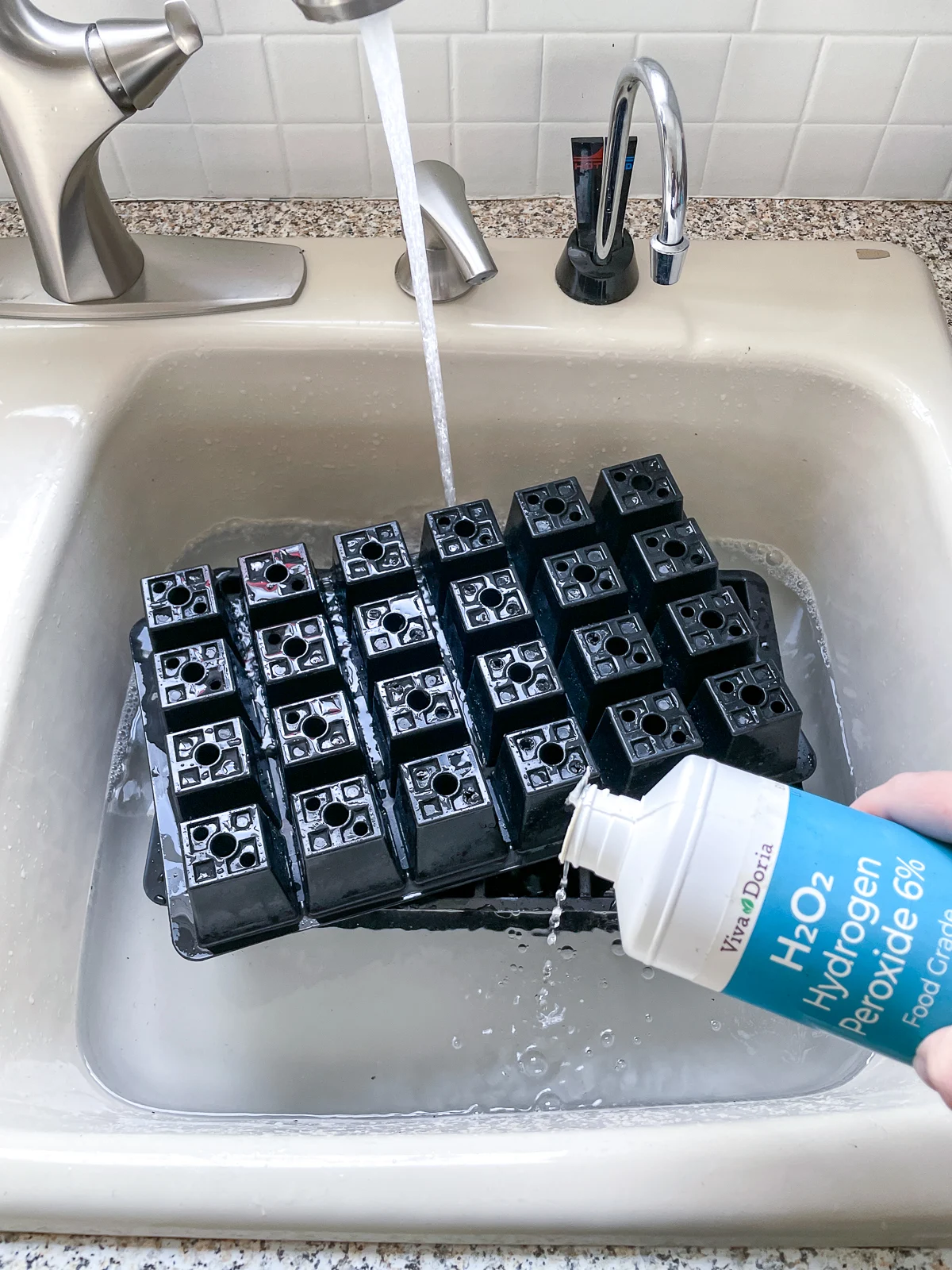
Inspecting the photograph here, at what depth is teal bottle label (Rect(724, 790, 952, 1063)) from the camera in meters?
0.42

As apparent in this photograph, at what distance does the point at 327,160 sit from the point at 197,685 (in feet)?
1.71

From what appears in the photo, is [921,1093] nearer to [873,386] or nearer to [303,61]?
[873,386]

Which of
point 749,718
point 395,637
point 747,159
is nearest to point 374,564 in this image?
point 395,637

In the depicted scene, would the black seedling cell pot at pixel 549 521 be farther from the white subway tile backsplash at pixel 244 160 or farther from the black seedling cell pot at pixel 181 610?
the white subway tile backsplash at pixel 244 160

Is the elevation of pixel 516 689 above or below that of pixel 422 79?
below

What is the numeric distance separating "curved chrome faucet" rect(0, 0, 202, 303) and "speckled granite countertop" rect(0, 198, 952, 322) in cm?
18

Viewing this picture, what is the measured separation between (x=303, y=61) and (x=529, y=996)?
2.60 ft

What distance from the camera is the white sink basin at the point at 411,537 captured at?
2.23ft

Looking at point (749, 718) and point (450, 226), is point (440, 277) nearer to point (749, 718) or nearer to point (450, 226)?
point (450, 226)

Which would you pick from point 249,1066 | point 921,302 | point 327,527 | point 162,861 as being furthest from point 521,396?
point 249,1066

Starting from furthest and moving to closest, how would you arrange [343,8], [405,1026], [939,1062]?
[405,1026] → [343,8] → [939,1062]

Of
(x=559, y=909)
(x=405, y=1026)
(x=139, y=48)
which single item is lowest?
(x=405, y=1026)

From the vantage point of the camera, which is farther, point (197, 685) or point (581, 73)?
point (581, 73)

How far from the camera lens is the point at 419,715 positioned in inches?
26.3
